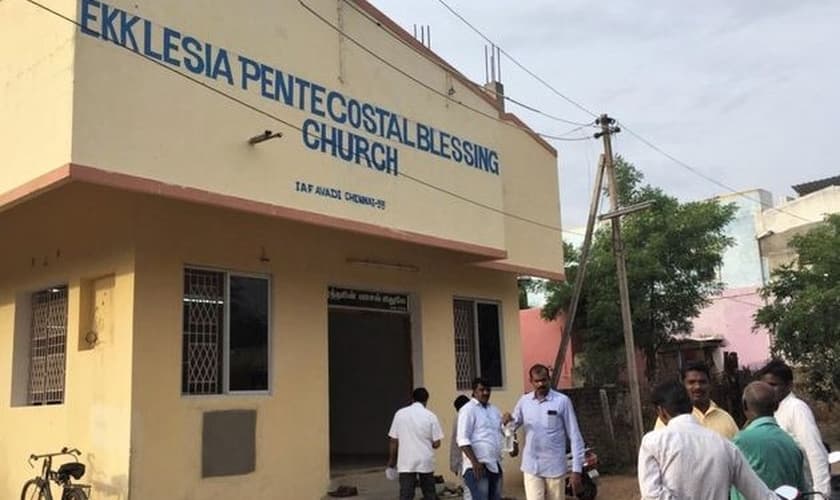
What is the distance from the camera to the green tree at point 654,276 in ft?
75.6

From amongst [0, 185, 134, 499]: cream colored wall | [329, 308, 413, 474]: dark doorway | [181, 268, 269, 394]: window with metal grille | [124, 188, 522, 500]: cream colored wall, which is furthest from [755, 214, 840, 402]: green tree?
[0, 185, 134, 499]: cream colored wall

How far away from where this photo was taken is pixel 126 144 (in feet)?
23.8

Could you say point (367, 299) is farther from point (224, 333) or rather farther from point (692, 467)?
point (692, 467)

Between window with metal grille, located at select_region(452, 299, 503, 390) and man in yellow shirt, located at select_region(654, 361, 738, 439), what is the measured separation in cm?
724

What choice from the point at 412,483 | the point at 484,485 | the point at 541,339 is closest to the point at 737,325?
the point at 541,339

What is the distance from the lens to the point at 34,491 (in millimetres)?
8828

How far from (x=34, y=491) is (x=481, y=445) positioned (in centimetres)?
490

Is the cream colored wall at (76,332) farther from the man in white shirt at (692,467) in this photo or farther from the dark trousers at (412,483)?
the man in white shirt at (692,467)

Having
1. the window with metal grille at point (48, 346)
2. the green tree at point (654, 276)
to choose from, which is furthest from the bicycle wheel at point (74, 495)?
the green tree at point (654, 276)

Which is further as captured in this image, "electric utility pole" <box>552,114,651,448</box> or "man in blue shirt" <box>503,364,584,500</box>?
"electric utility pole" <box>552,114,651,448</box>

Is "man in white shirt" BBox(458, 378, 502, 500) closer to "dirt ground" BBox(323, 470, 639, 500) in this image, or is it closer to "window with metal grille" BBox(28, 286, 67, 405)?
"dirt ground" BBox(323, 470, 639, 500)

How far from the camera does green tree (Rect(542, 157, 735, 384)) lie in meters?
23.0

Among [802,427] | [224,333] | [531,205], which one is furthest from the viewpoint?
[531,205]

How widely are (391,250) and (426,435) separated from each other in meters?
3.39
